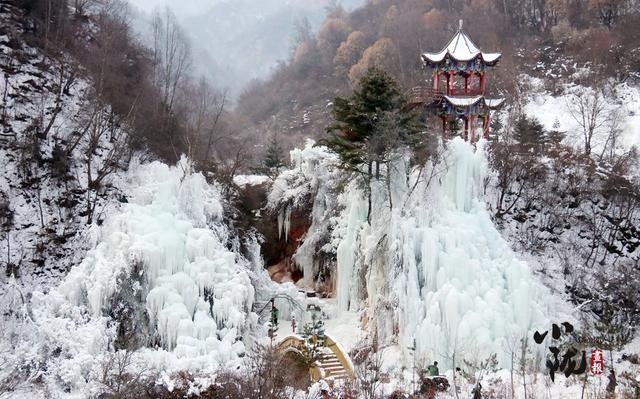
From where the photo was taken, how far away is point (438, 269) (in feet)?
52.7

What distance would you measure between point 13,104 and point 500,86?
26416 millimetres

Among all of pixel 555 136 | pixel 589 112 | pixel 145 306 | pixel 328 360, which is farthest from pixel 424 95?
pixel 145 306

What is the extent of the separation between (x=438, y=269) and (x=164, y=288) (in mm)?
7791

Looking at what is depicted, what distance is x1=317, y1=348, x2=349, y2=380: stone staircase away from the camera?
48.4ft

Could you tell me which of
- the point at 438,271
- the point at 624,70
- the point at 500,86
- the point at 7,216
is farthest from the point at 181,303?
the point at 624,70

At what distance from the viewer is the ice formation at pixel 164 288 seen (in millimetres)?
13953

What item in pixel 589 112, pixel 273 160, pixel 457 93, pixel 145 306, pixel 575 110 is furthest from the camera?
pixel 575 110

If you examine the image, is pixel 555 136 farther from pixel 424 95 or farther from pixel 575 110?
pixel 424 95

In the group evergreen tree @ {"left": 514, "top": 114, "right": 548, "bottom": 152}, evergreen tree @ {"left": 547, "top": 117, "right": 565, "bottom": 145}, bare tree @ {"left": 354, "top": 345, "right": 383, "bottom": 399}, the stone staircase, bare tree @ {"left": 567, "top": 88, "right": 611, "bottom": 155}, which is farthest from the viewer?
evergreen tree @ {"left": 547, "top": 117, "right": 565, "bottom": 145}

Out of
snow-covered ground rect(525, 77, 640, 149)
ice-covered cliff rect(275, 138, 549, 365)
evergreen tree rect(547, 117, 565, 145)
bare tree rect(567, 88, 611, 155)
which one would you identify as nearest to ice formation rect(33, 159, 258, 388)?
ice-covered cliff rect(275, 138, 549, 365)

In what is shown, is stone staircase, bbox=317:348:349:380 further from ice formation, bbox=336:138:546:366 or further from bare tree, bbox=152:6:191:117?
bare tree, bbox=152:6:191:117

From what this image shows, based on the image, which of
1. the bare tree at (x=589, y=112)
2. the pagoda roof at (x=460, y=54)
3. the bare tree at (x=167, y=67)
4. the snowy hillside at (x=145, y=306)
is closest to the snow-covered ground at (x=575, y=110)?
the bare tree at (x=589, y=112)

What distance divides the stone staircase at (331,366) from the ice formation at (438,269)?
5.49ft

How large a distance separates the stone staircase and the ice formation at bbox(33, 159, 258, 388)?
2.21m
